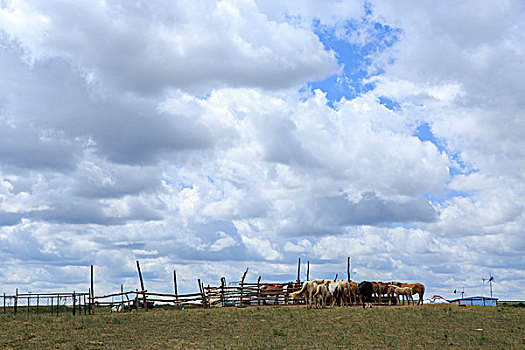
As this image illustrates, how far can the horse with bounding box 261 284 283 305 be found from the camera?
50781 millimetres

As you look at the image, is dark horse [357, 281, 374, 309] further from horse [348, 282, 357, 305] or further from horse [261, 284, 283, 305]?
horse [261, 284, 283, 305]

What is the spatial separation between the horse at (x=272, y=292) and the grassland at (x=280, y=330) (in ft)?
31.2

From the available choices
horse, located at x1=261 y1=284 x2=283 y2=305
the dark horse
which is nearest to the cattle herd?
the dark horse

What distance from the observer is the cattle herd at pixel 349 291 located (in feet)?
145

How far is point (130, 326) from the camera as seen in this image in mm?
35156

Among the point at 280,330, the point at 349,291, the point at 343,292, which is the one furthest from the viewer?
the point at 349,291

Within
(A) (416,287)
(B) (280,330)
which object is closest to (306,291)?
(A) (416,287)

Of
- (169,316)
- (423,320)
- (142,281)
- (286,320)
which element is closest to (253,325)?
(286,320)

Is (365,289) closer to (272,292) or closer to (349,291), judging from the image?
(349,291)

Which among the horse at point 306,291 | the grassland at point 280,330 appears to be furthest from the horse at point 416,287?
the grassland at point 280,330

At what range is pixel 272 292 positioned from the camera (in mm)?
52000

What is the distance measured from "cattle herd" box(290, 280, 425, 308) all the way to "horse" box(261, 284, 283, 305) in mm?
3026

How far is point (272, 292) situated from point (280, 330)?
801 inches

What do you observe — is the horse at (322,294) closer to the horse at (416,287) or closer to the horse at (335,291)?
the horse at (335,291)
